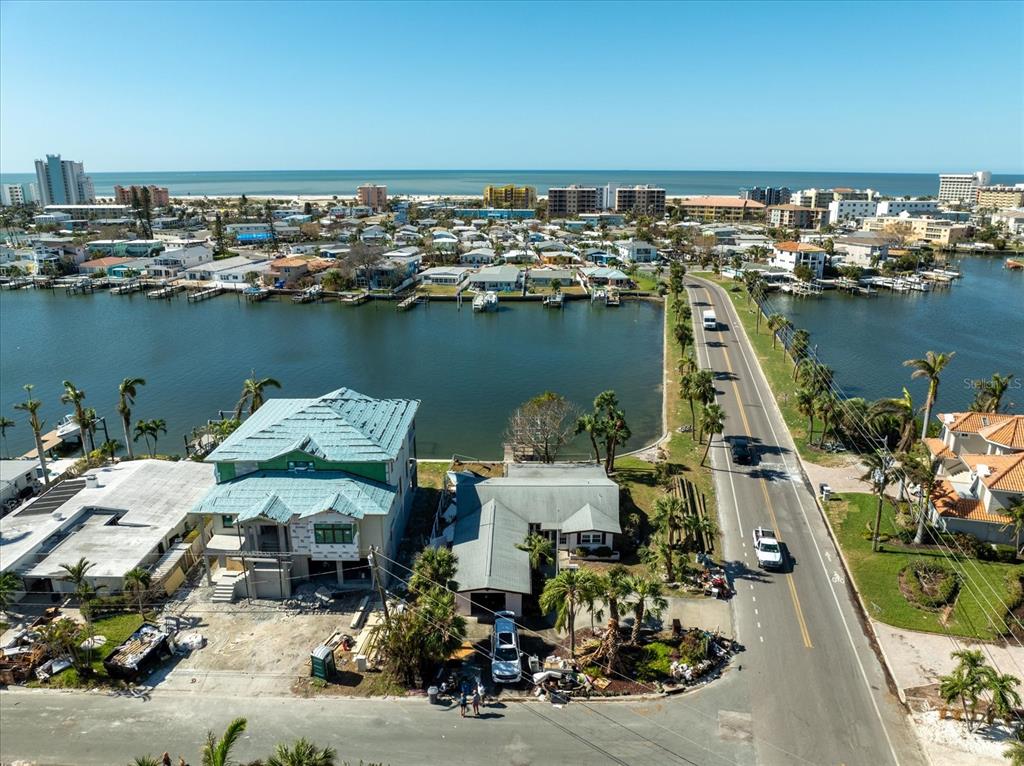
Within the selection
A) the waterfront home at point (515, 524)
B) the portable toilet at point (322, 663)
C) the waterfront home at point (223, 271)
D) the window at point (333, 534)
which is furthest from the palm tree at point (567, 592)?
the waterfront home at point (223, 271)

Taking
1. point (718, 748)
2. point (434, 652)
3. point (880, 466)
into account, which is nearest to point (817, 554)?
point (880, 466)

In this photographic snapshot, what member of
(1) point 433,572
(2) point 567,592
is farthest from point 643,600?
(1) point 433,572

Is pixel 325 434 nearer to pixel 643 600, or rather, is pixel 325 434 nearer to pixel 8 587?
pixel 8 587

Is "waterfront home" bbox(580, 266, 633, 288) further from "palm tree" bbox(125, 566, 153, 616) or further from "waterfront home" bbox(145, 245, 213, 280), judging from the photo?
"palm tree" bbox(125, 566, 153, 616)

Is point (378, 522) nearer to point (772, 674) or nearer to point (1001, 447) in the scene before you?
point (772, 674)

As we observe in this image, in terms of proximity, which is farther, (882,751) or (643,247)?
(643,247)

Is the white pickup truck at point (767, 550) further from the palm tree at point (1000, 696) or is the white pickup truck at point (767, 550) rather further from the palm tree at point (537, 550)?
the palm tree at point (537, 550)
